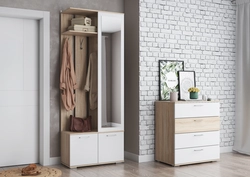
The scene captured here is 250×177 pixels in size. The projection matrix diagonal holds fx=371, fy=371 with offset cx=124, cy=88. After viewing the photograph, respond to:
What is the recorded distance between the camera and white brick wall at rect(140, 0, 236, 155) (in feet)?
17.8

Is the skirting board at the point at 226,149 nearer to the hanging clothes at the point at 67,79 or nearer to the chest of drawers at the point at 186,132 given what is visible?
the chest of drawers at the point at 186,132

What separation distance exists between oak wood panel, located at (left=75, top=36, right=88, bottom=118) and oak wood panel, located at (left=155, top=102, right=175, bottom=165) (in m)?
1.08

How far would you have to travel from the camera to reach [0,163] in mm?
5012

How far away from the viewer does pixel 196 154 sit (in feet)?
17.1

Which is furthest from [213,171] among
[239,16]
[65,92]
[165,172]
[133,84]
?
[239,16]

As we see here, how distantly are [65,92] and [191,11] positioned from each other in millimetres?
2348

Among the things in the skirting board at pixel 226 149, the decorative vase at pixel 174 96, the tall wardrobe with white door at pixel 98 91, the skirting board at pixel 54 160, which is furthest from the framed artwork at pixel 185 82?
the skirting board at pixel 54 160

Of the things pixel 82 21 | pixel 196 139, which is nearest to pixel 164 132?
pixel 196 139

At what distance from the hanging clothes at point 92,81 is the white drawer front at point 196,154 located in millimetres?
1361

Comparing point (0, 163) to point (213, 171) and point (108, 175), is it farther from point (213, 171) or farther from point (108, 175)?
point (213, 171)

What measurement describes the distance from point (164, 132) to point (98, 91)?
3.61 ft

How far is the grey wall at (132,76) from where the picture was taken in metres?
5.45

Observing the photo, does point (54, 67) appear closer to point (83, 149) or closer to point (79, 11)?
point (79, 11)

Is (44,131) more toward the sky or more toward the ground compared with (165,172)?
more toward the sky
